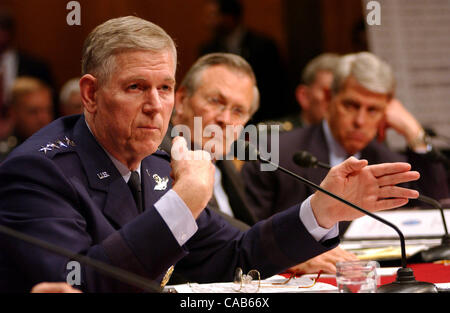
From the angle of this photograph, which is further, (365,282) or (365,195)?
(365,195)

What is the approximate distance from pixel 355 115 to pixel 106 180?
2222mm

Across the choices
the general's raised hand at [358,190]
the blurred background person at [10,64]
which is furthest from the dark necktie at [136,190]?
the blurred background person at [10,64]

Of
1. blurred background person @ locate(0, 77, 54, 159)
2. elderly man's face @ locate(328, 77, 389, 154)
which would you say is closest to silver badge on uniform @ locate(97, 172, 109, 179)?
elderly man's face @ locate(328, 77, 389, 154)

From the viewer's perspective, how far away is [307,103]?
17.2 ft

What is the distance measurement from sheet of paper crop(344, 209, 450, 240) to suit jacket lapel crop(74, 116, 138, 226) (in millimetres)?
1479

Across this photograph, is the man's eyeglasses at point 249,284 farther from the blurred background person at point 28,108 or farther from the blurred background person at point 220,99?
the blurred background person at point 28,108

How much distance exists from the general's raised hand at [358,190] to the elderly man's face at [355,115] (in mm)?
1849

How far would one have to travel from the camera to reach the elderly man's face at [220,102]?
301 cm

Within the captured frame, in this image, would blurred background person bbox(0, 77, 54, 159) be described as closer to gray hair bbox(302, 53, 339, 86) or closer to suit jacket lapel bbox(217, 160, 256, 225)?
gray hair bbox(302, 53, 339, 86)

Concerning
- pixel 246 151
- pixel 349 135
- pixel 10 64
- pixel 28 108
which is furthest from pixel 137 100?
pixel 10 64

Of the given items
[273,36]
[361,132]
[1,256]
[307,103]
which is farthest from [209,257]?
[273,36]
